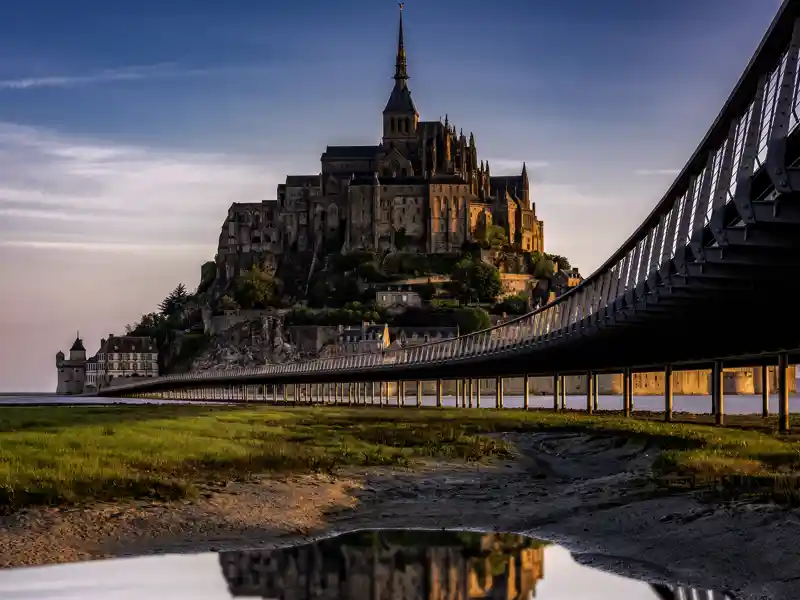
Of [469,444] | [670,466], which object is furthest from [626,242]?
[670,466]

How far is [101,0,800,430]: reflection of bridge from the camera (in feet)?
70.4

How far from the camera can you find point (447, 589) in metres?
18.5

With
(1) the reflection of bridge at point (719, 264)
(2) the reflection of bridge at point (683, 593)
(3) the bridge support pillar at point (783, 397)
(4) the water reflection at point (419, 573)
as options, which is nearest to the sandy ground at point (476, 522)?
(2) the reflection of bridge at point (683, 593)

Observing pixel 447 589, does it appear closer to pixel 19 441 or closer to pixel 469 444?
pixel 19 441

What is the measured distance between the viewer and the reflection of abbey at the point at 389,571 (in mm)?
18359

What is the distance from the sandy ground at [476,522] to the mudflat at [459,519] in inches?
1.2

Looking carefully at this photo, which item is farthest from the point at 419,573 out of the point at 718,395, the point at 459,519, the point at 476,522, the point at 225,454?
the point at 718,395

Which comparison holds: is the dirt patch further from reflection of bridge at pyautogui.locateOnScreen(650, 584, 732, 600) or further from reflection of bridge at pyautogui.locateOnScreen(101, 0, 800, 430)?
reflection of bridge at pyautogui.locateOnScreen(101, 0, 800, 430)

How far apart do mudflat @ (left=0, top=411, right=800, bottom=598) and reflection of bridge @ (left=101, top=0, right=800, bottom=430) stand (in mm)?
4798

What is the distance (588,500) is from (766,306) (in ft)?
41.0

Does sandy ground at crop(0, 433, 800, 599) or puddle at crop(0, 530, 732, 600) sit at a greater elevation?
sandy ground at crop(0, 433, 800, 599)

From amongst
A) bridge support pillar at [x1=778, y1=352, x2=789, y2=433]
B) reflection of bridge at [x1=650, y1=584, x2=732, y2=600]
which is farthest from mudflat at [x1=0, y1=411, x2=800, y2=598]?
bridge support pillar at [x1=778, y1=352, x2=789, y2=433]

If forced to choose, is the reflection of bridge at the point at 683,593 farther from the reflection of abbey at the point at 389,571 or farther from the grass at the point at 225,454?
the grass at the point at 225,454

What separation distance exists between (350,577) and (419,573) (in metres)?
1.12
